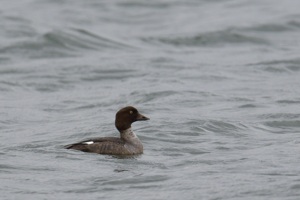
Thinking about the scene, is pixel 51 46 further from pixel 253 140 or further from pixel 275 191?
pixel 275 191

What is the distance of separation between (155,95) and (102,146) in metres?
6.56

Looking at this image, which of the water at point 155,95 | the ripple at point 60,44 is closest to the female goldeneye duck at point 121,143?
the water at point 155,95

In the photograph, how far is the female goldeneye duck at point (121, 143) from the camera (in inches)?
682

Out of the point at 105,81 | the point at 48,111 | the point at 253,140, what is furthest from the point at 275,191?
the point at 105,81

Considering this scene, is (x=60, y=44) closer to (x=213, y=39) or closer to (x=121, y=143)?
(x=213, y=39)

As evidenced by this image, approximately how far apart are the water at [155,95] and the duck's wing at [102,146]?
0.41 ft

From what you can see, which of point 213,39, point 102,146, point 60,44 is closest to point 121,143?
point 102,146

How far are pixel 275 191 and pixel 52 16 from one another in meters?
21.8

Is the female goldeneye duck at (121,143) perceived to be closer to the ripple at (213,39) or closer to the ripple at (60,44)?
the ripple at (60,44)

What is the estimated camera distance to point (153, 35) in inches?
1287

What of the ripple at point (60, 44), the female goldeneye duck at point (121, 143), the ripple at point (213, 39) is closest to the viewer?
the female goldeneye duck at point (121, 143)

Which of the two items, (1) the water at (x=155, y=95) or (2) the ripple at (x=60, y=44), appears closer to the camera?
(1) the water at (x=155, y=95)

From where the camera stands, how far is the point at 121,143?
17547 millimetres

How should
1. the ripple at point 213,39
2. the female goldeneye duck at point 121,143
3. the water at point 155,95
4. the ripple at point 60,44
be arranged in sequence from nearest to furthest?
the water at point 155,95 < the female goldeneye duck at point 121,143 < the ripple at point 60,44 < the ripple at point 213,39
